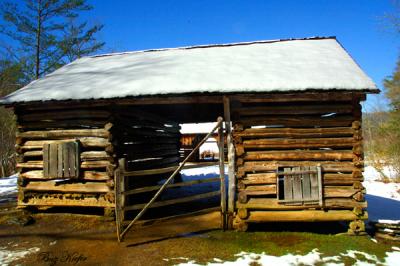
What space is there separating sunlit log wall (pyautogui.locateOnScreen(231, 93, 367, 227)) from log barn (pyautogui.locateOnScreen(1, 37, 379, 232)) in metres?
0.02

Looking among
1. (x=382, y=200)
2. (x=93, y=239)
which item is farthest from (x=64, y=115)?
(x=382, y=200)

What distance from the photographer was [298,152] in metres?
6.48

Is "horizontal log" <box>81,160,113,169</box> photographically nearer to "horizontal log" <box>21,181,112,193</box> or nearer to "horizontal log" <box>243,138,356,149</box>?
"horizontal log" <box>21,181,112,193</box>

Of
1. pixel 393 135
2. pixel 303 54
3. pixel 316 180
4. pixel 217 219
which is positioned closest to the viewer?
pixel 316 180

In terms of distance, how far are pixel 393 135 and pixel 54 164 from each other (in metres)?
14.4

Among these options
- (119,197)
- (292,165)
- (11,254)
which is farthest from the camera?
(292,165)

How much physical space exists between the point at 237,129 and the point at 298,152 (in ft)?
4.66

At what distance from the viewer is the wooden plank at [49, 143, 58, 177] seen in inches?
296

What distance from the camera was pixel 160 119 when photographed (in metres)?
10.7

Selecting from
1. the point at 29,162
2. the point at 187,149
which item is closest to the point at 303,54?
the point at 29,162

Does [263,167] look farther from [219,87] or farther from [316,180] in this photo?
[219,87]

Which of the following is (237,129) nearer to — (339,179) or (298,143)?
(298,143)

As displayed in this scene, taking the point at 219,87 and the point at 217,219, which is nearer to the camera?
the point at 219,87

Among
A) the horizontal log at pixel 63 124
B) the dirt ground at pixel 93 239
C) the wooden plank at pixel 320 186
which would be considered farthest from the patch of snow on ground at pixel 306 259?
the horizontal log at pixel 63 124
